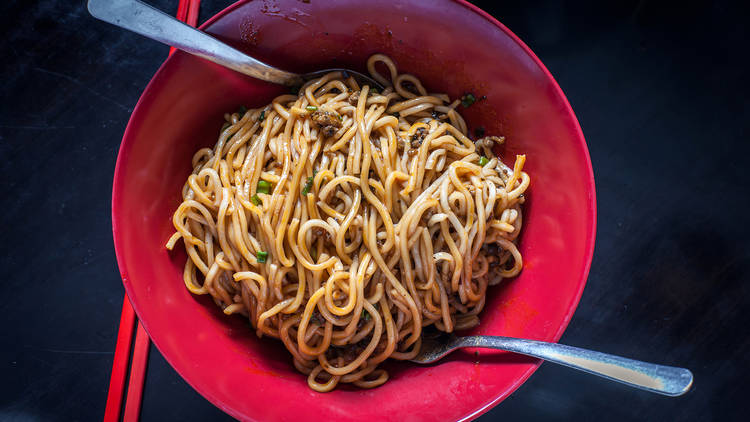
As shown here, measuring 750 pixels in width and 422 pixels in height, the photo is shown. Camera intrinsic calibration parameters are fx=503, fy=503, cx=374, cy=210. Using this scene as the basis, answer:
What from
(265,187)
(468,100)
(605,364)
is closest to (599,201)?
(468,100)

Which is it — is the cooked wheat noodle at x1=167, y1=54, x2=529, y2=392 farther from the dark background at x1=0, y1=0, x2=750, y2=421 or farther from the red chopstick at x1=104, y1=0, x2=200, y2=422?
the dark background at x1=0, y1=0, x2=750, y2=421

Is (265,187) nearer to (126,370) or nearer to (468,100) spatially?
(468,100)

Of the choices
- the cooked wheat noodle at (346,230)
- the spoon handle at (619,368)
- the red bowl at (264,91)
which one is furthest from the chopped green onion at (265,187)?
the spoon handle at (619,368)

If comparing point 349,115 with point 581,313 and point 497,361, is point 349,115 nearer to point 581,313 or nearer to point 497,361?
point 497,361

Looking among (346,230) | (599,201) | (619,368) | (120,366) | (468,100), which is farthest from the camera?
(599,201)

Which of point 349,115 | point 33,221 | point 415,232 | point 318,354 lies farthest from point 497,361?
point 33,221

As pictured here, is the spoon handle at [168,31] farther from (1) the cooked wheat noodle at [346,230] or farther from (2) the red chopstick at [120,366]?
(2) the red chopstick at [120,366]
